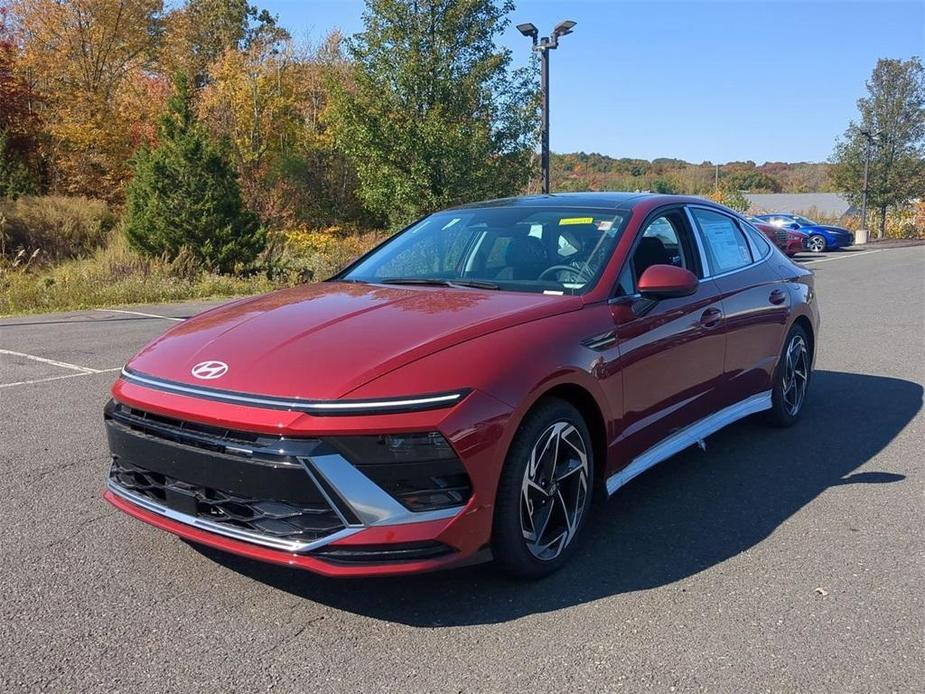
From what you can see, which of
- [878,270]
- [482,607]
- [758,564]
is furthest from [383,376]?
[878,270]

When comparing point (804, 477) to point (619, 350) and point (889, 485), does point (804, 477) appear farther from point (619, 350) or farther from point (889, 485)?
point (619, 350)

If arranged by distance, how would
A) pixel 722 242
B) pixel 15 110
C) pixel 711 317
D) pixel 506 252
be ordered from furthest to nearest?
pixel 15 110, pixel 722 242, pixel 711 317, pixel 506 252

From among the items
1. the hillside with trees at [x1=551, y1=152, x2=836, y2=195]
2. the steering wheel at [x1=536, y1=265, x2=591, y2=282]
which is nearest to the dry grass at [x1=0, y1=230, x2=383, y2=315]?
the steering wheel at [x1=536, y1=265, x2=591, y2=282]

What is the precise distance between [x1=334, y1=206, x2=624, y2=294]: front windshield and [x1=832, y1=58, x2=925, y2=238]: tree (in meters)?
43.6

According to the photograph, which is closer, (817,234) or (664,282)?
(664,282)

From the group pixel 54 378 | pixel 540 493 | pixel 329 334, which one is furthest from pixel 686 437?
pixel 54 378

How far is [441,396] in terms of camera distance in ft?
9.03

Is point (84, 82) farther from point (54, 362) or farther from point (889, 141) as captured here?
point (889, 141)

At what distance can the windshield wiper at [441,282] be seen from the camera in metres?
3.88

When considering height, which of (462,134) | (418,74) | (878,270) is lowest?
(878,270)

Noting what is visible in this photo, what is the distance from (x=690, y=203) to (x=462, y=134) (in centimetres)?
1542

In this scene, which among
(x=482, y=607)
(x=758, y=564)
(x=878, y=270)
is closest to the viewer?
(x=482, y=607)

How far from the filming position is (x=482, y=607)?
300 cm

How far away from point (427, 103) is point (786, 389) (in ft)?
52.8
